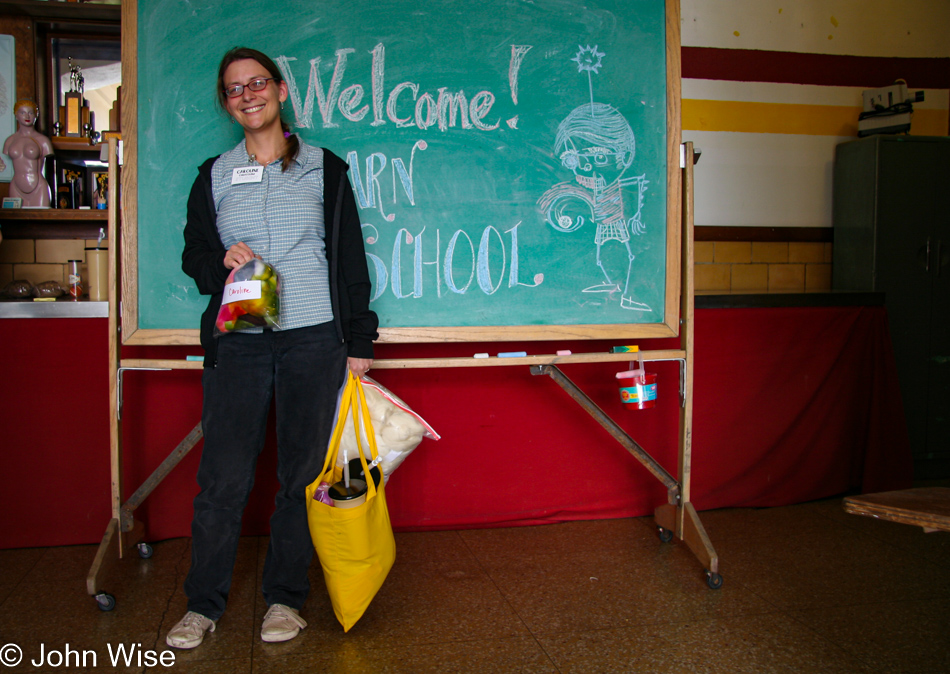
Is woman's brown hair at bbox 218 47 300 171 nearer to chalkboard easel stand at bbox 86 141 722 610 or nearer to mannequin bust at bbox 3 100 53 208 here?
chalkboard easel stand at bbox 86 141 722 610

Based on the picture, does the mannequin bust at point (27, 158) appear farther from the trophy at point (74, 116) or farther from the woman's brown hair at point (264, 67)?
the woman's brown hair at point (264, 67)

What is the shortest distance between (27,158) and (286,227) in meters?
1.90

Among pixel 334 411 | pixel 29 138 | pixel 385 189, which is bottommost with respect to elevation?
pixel 334 411

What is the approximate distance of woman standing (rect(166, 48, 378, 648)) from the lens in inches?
69.4

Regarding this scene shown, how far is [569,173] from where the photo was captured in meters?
2.16

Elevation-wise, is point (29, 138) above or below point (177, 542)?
above

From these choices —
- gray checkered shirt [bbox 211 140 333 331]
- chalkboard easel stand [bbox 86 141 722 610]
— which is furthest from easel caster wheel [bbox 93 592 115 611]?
gray checkered shirt [bbox 211 140 333 331]

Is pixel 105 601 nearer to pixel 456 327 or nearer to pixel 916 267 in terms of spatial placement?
pixel 456 327

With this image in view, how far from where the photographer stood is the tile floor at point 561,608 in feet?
5.55

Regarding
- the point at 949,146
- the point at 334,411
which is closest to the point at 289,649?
the point at 334,411

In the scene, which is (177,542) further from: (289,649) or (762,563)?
(762,563)

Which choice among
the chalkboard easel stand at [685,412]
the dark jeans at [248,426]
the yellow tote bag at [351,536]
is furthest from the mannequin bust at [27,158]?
the chalkboard easel stand at [685,412]

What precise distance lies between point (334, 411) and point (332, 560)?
398mm

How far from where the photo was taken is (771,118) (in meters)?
3.49
